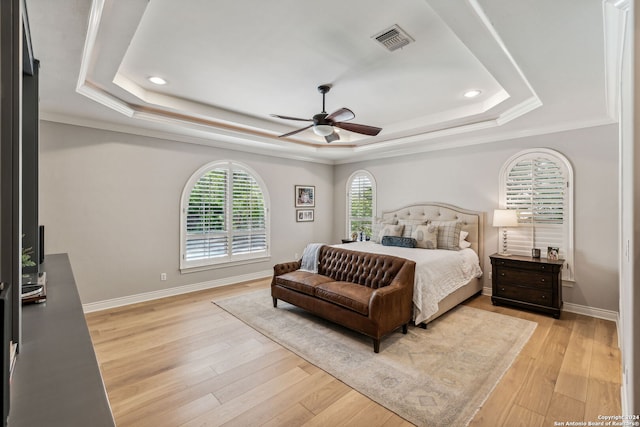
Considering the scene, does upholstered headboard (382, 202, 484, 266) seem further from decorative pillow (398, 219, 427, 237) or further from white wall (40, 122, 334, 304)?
white wall (40, 122, 334, 304)

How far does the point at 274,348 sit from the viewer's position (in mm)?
3041

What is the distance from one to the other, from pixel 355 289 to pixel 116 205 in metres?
3.47

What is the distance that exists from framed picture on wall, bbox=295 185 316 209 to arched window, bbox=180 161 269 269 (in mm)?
819

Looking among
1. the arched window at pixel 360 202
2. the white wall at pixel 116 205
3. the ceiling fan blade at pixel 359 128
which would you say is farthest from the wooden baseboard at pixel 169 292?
the ceiling fan blade at pixel 359 128

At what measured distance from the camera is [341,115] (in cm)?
299

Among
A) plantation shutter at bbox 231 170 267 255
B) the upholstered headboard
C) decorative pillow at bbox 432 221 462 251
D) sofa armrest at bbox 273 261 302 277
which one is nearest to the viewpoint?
sofa armrest at bbox 273 261 302 277

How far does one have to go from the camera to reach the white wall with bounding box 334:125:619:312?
12.4ft

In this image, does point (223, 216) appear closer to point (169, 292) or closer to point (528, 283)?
point (169, 292)

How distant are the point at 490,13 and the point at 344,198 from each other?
17.4ft

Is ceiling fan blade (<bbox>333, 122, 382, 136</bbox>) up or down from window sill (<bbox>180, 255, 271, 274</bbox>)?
up

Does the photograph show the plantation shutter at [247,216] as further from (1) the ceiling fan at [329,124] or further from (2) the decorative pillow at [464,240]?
(2) the decorative pillow at [464,240]

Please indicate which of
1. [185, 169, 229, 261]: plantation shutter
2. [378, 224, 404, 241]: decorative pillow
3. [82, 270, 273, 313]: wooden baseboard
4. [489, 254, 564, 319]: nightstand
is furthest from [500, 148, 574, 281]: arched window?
[185, 169, 229, 261]: plantation shutter

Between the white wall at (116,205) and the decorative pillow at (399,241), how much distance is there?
2.77 metres

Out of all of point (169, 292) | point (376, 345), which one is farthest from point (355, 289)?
point (169, 292)
